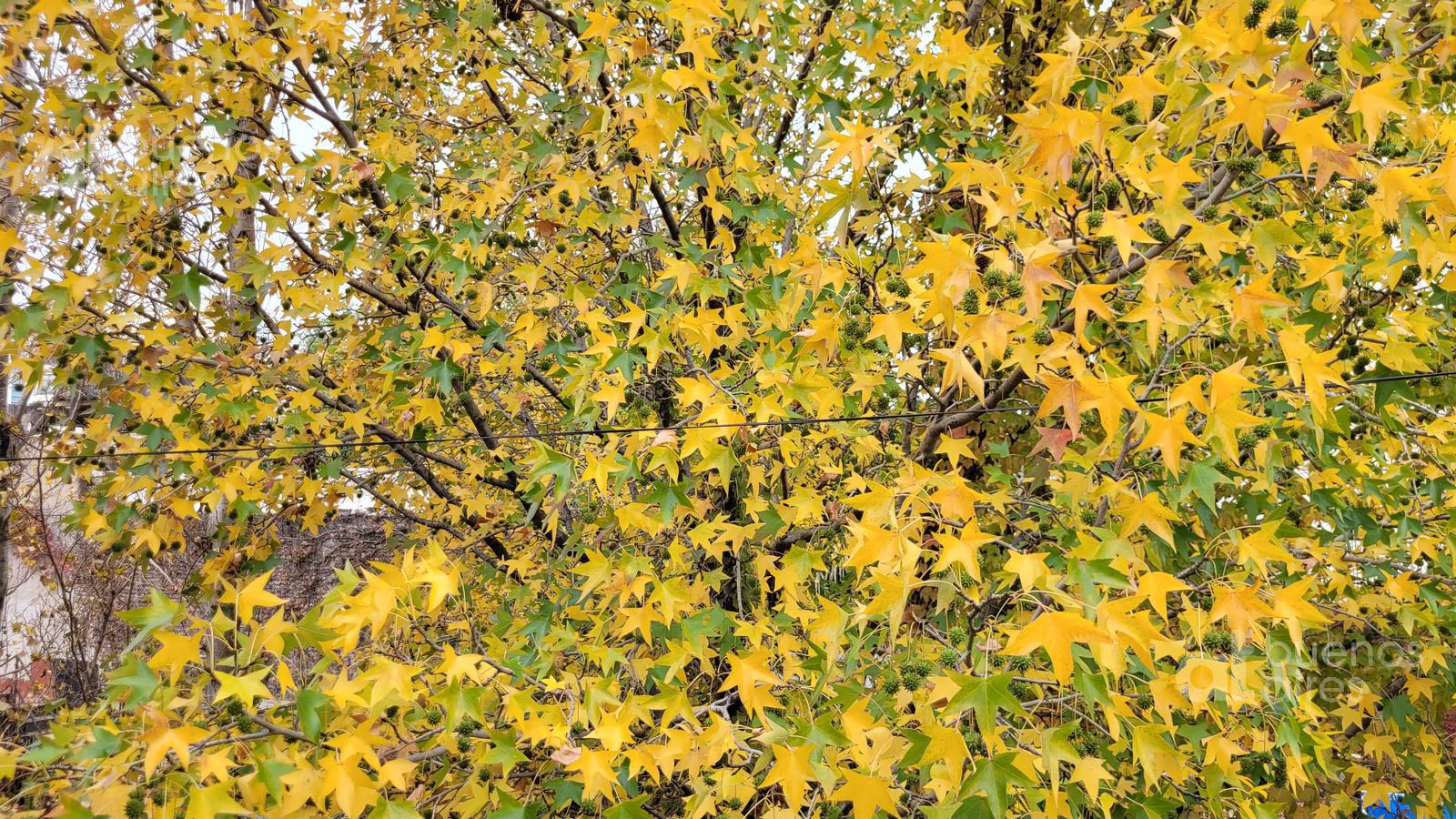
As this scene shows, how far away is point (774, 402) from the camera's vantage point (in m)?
2.50

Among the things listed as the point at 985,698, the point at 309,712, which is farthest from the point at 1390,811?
the point at 309,712

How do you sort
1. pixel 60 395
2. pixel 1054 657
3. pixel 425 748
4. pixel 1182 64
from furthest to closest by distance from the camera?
pixel 60 395, pixel 425 748, pixel 1182 64, pixel 1054 657

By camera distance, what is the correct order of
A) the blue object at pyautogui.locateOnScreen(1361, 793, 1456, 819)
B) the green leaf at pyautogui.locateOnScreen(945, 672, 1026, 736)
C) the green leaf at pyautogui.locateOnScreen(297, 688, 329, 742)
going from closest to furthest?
the green leaf at pyautogui.locateOnScreen(945, 672, 1026, 736), the green leaf at pyautogui.locateOnScreen(297, 688, 329, 742), the blue object at pyautogui.locateOnScreen(1361, 793, 1456, 819)

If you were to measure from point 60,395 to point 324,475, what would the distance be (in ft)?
17.0

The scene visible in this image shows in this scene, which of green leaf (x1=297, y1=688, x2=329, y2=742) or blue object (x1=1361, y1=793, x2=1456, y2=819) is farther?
blue object (x1=1361, y1=793, x2=1456, y2=819)

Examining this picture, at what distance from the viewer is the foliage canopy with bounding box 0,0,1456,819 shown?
6.07 feet

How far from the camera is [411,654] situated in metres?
3.99

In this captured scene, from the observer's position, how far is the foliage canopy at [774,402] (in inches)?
72.9

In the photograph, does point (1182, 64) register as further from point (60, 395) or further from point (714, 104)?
point (60, 395)

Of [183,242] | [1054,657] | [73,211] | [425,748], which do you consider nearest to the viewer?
[1054,657]

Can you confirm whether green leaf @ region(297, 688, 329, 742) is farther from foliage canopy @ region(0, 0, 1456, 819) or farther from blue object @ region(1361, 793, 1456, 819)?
blue object @ region(1361, 793, 1456, 819)

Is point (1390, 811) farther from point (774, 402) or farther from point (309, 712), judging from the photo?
point (309, 712)

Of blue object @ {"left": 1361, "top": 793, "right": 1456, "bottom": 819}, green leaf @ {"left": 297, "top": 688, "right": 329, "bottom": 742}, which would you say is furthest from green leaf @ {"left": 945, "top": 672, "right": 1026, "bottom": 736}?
blue object @ {"left": 1361, "top": 793, "right": 1456, "bottom": 819}

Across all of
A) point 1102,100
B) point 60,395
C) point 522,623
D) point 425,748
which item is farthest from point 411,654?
point 60,395
